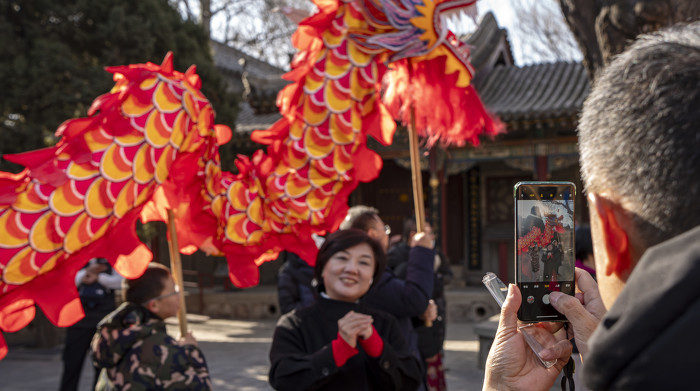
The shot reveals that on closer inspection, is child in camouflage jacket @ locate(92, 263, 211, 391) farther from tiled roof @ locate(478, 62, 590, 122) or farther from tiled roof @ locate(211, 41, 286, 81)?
tiled roof @ locate(211, 41, 286, 81)

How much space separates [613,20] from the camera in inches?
134

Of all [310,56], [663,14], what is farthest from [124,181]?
[663,14]

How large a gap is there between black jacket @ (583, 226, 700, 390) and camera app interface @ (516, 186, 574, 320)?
14.6 inches

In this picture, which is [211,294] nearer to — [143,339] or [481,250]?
[481,250]

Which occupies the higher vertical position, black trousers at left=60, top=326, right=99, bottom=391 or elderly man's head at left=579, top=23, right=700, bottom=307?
elderly man's head at left=579, top=23, right=700, bottom=307

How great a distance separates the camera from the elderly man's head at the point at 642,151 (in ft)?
2.14

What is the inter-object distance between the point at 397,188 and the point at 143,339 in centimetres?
872

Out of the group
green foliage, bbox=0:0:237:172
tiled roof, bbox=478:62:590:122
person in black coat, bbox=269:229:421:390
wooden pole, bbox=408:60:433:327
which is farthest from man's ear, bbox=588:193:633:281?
tiled roof, bbox=478:62:590:122

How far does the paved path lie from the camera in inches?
228

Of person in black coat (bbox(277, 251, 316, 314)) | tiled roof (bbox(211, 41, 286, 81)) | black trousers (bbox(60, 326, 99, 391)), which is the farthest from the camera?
tiled roof (bbox(211, 41, 286, 81))

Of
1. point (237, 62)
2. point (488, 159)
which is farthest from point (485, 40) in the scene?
point (237, 62)

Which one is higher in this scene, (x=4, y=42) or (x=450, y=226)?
(x=4, y=42)

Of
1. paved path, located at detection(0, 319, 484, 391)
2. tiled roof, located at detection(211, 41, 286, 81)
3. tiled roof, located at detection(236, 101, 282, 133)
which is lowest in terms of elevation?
paved path, located at detection(0, 319, 484, 391)

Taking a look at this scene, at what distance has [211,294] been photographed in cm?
1035
